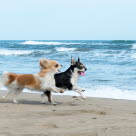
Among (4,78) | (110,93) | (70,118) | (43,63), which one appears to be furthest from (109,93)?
(70,118)

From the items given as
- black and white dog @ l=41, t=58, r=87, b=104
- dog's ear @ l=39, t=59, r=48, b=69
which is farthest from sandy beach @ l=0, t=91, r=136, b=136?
dog's ear @ l=39, t=59, r=48, b=69

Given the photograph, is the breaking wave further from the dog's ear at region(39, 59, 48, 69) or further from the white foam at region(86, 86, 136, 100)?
the dog's ear at region(39, 59, 48, 69)

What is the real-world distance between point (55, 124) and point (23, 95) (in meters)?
3.57

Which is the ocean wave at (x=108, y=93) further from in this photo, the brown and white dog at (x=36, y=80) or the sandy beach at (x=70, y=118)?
the brown and white dog at (x=36, y=80)

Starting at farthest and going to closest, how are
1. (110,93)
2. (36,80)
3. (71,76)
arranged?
(110,93) → (71,76) → (36,80)

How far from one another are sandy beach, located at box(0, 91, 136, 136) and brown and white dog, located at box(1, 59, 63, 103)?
0.32 m

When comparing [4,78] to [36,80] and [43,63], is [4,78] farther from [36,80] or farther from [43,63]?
[43,63]

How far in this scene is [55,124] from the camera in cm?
496

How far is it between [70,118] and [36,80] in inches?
83.2

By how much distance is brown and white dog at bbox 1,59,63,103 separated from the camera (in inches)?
289

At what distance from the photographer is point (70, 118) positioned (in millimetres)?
5375

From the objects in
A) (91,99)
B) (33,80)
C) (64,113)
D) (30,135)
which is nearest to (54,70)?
(33,80)

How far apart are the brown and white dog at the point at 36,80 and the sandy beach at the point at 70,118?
0.32 metres

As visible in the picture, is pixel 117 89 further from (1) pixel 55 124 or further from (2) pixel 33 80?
(1) pixel 55 124
